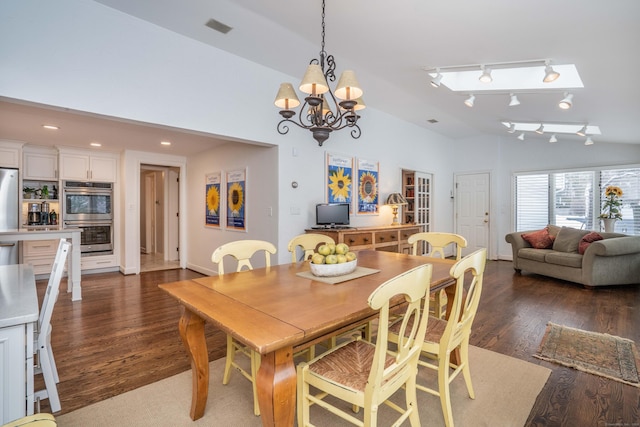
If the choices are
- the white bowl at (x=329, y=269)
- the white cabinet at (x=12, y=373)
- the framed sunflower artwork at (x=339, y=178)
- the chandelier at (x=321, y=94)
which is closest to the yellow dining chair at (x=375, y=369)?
the white bowl at (x=329, y=269)

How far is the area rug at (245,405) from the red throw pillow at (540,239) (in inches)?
152

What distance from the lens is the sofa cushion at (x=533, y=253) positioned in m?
5.07

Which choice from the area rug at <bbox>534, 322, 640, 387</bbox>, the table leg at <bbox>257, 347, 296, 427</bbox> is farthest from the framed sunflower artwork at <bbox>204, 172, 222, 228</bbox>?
the area rug at <bbox>534, 322, 640, 387</bbox>

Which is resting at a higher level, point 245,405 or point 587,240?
point 587,240

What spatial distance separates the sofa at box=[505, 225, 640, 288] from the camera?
14.3 feet

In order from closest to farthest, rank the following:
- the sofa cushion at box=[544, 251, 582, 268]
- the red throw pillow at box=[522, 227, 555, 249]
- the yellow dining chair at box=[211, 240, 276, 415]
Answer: the yellow dining chair at box=[211, 240, 276, 415] < the sofa cushion at box=[544, 251, 582, 268] < the red throw pillow at box=[522, 227, 555, 249]

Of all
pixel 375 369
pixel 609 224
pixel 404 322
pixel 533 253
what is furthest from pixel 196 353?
pixel 609 224

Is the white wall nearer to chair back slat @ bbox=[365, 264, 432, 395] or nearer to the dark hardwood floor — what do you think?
the dark hardwood floor

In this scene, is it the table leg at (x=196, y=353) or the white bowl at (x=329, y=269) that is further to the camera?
the white bowl at (x=329, y=269)

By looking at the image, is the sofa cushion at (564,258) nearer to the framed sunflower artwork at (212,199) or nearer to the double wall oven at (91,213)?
the framed sunflower artwork at (212,199)

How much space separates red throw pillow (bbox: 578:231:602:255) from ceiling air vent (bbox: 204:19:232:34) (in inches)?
222

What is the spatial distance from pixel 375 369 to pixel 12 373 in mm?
1378

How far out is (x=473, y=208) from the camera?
7.19 m

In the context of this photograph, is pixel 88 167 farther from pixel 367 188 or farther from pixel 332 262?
pixel 332 262
